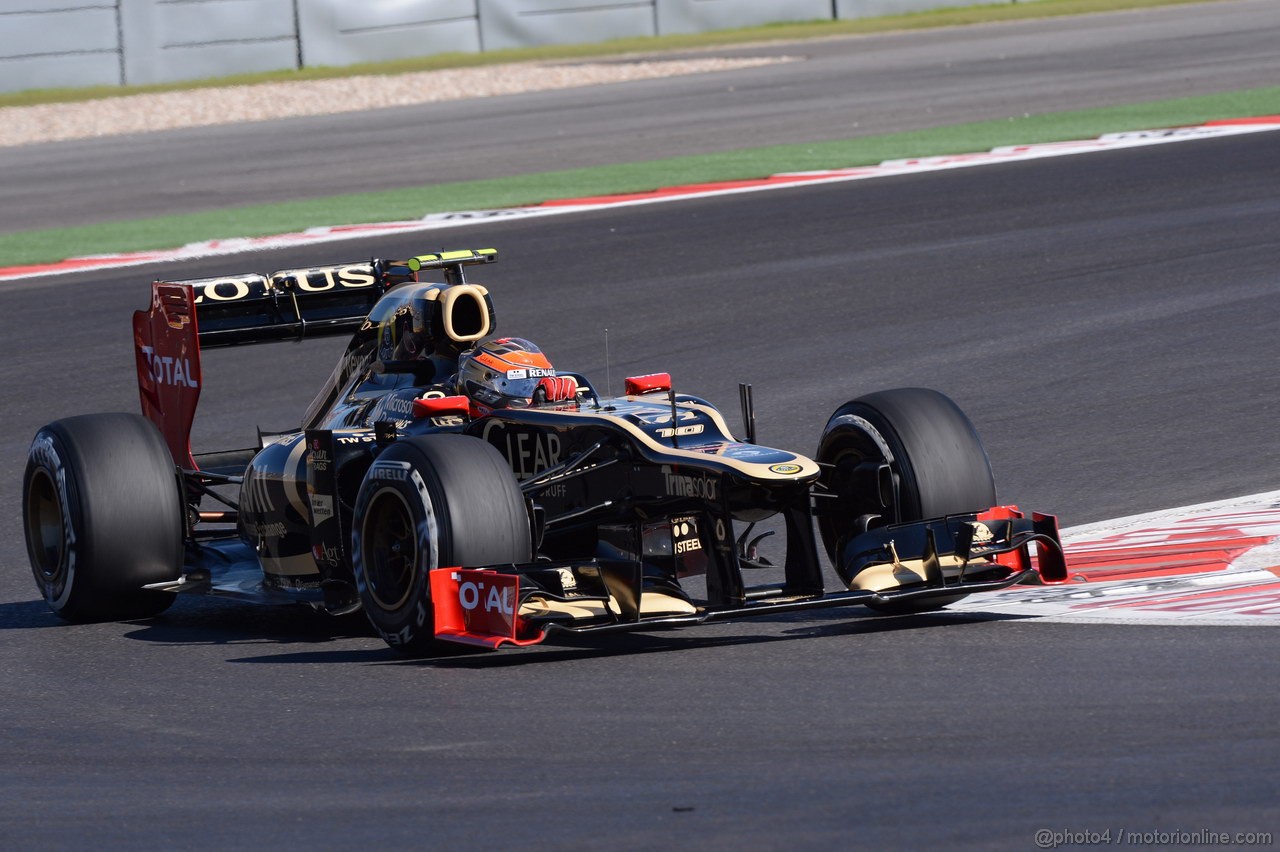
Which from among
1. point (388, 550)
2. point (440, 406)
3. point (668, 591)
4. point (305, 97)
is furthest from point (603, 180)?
point (668, 591)

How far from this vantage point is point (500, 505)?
24.7ft

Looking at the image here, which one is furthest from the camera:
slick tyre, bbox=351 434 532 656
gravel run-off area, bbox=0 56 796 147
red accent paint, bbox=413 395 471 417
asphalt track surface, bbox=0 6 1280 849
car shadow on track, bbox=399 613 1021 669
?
gravel run-off area, bbox=0 56 796 147

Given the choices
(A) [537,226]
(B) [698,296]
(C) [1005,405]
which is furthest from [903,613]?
(A) [537,226]

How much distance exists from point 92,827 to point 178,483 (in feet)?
11.4

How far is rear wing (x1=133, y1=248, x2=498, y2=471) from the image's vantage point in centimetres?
1005

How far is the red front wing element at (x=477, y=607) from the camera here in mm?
7297

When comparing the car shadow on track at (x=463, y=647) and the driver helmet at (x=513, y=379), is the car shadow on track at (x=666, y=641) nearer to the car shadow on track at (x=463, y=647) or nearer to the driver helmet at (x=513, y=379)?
the car shadow on track at (x=463, y=647)

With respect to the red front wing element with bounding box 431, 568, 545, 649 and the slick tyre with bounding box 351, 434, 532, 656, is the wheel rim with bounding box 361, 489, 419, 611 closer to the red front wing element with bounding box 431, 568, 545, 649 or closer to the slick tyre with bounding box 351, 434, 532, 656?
the slick tyre with bounding box 351, 434, 532, 656

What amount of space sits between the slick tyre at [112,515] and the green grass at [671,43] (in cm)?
3009

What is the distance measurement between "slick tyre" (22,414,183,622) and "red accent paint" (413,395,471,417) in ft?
4.16

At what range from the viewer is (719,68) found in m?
36.3

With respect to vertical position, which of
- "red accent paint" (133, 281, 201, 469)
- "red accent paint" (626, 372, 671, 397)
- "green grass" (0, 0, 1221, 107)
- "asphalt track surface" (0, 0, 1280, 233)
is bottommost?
"red accent paint" (626, 372, 671, 397)

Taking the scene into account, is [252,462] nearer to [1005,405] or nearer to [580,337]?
[1005,405]

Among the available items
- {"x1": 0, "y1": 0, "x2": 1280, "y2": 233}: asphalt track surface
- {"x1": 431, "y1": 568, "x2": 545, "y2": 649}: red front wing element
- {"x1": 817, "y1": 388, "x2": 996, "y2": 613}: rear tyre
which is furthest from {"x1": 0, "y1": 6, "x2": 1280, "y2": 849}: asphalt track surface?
{"x1": 0, "y1": 0, "x2": 1280, "y2": 233}: asphalt track surface
